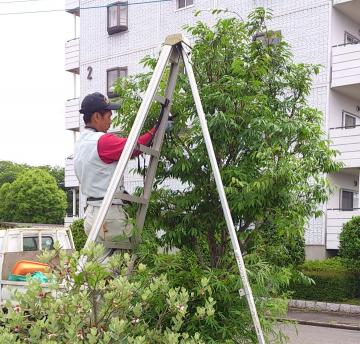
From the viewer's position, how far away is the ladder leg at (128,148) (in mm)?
3811

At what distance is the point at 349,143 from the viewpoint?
62.6 feet

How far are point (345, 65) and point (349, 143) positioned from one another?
2475mm

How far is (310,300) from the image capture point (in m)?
17.4

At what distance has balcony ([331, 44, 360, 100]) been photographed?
18891 millimetres

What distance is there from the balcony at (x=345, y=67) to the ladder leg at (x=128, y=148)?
51.9 ft

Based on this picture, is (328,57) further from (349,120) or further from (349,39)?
(349,120)

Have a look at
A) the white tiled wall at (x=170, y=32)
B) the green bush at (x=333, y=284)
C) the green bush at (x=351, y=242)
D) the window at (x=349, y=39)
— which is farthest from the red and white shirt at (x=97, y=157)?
the window at (x=349, y=39)

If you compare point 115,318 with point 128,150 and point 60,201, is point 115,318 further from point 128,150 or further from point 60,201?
point 60,201

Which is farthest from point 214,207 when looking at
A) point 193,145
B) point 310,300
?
point 310,300

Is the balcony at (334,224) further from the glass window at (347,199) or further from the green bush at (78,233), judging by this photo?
the green bush at (78,233)

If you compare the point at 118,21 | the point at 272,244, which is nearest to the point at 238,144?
the point at 272,244

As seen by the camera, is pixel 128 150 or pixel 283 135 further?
pixel 283 135

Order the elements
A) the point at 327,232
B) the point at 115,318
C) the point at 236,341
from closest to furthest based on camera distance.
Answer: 1. the point at 115,318
2. the point at 236,341
3. the point at 327,232

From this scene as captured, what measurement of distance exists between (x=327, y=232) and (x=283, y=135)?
15.5 m
